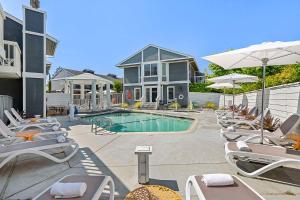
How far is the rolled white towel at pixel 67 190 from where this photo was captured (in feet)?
8.84

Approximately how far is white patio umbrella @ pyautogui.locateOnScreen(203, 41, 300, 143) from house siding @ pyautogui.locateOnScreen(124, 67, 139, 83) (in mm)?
24029

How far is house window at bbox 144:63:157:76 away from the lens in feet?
95.4

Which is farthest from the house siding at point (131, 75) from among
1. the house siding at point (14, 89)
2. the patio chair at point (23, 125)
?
the patio chair at point (23, 125)

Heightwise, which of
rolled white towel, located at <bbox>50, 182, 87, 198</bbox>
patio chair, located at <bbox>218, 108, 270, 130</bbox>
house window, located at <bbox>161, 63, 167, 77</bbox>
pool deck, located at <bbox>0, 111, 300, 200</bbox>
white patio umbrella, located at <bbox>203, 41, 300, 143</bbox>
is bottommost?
pool deck, located at <bbox>0, 111, 300, 200</bbox>

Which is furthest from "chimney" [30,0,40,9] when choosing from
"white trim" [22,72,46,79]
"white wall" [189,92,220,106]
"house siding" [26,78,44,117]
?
"white wall" [189,92,220,106]

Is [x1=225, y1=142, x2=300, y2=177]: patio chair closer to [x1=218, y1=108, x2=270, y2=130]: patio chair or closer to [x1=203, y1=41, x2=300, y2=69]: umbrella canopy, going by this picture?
[x1=203, y1=41, x2=300, y2=69]: umbrella canopy

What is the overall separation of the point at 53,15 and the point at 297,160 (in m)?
18.0

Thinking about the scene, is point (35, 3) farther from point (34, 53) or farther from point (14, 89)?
point (14, 89)

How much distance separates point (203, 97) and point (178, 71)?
430cm

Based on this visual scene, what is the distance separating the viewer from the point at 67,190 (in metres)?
2.71

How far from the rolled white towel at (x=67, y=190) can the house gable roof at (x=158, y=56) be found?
2552cm

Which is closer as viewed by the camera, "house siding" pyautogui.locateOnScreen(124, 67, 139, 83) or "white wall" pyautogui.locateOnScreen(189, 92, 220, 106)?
"white wall" pyautogui.locateOnScreen(189, 92, 220, 106)

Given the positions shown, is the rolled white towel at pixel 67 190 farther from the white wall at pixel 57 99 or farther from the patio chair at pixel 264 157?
the white wall at pixel 57 99

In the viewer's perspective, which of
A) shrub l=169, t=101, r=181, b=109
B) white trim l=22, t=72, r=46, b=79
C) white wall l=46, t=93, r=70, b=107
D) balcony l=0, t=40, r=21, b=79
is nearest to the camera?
balcony l=0, t=40, r=21, b=79
